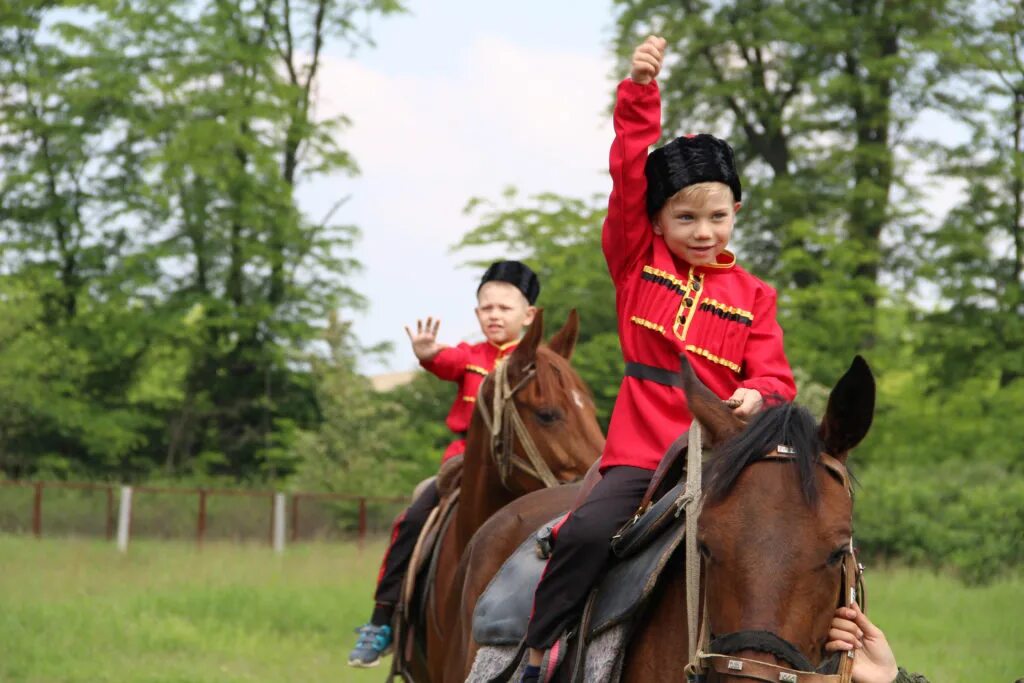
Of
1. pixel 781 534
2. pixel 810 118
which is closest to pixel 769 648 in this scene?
pixel 781 534

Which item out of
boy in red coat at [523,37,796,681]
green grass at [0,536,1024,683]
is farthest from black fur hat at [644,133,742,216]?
green grass at [0,536,1024,683]

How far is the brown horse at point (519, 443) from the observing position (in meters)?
6.38

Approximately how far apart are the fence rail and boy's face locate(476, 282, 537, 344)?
16.5 meters

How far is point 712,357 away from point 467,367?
3842 millimetres

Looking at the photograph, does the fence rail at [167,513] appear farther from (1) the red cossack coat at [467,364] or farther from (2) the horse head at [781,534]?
(2) the horse head at [781,534]

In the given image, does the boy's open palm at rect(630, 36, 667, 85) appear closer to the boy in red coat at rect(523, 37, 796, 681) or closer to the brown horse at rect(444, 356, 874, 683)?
the boy in red coat at rect(523, 37, 796, 681)

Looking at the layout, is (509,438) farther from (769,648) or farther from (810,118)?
(810,118)

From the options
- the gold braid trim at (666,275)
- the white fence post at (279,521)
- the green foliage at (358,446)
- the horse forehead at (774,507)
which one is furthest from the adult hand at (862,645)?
the green foliage at (358,446)

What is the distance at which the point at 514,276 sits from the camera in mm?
7855

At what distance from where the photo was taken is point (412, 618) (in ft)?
24.0

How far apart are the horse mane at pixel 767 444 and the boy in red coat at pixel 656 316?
2.03ft

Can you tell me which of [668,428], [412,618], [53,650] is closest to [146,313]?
[53,650]

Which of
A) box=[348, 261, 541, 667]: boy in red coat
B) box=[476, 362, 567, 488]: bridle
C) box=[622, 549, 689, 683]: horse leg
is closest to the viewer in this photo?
box=[622, 549, 689, 683]: horse leg

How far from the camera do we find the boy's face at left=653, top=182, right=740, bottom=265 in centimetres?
399
